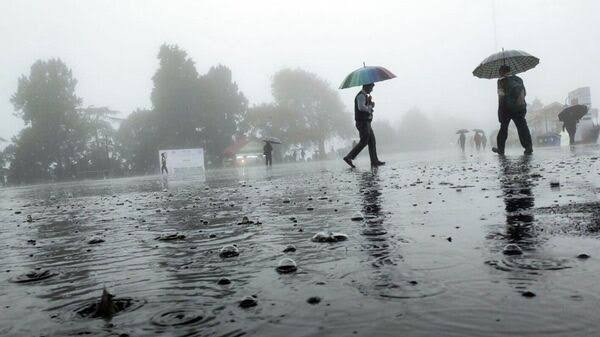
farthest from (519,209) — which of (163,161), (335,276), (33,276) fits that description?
(163,161)

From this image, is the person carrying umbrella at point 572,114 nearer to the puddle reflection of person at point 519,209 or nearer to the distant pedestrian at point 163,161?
the puddle reflection of person at point 519,209

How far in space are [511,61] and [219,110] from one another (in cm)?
5902

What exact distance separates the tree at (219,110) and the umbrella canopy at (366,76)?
54628mm

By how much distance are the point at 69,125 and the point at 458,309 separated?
6672 centimetres

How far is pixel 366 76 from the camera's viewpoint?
1323 cm

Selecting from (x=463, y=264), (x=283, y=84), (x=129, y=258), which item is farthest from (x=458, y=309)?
(x=283, y=84)

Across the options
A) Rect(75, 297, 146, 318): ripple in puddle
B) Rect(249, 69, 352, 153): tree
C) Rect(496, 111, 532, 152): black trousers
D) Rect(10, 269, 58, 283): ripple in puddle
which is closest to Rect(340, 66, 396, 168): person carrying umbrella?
Rect(496, 111, 532, 152): black trousers

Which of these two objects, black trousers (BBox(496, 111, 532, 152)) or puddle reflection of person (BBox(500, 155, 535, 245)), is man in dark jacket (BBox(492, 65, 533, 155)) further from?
puddle reflection of person (BBox(500, 155, 535, 245))

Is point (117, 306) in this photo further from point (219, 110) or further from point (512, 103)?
point (219, 110)

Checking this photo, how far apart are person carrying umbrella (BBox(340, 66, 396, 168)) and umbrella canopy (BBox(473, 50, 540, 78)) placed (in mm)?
2699

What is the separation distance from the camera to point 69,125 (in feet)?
202

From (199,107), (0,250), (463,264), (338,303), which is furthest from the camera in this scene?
(199,107)

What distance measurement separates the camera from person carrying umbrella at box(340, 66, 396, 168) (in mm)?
12289

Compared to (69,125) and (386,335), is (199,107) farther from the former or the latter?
(386,335)
